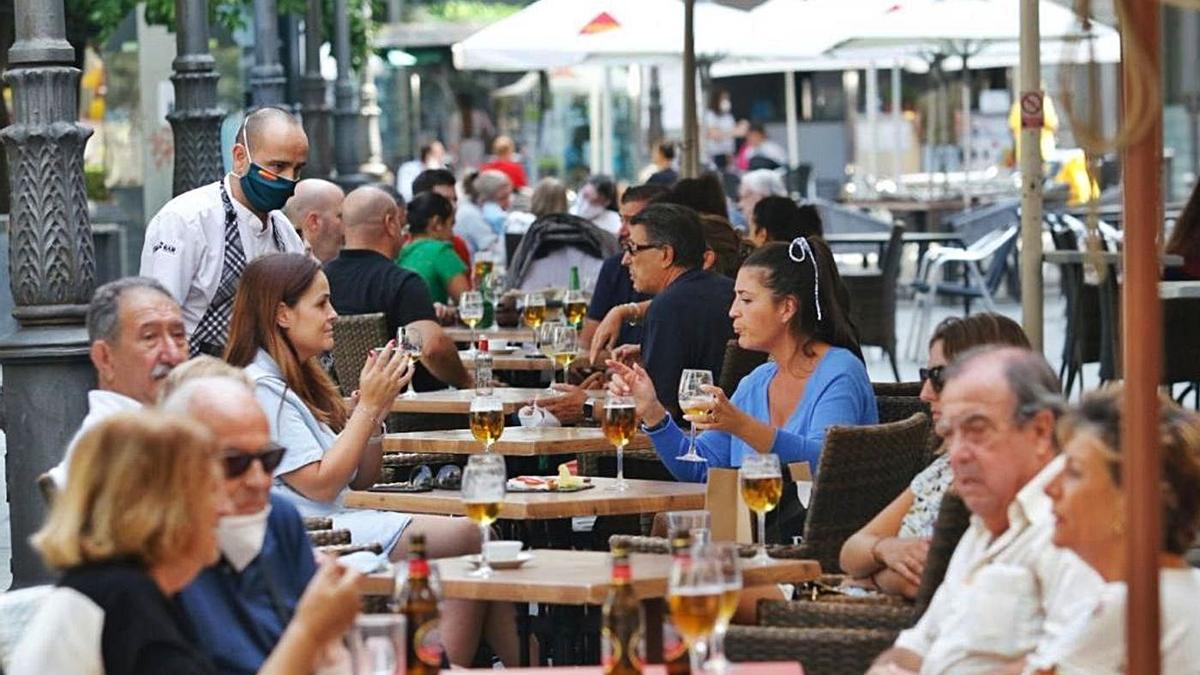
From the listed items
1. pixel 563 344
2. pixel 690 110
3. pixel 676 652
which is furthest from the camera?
pixel 690 110

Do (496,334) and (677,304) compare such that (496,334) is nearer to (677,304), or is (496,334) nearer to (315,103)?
(677,304)

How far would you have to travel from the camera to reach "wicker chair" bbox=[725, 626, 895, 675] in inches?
216

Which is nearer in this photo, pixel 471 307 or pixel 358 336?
pixel 358 336

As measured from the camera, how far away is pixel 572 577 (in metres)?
5.77

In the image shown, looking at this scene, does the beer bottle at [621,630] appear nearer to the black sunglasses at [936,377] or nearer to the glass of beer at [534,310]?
the black sunglasses at [936,377]

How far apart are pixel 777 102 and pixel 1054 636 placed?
40860 mm

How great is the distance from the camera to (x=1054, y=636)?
4.68 metres

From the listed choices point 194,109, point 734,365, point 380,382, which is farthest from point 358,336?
point 380,382

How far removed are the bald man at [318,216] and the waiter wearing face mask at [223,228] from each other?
2386 mm

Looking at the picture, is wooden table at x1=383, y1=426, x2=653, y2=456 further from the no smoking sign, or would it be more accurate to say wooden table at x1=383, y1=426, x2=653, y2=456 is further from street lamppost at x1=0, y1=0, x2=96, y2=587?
the no smoking sign

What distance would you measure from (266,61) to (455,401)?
873 centimetres

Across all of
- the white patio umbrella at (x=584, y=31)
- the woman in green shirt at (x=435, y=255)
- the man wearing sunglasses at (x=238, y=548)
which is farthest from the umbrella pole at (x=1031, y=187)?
the man wearing sunglasses at (x=238, y=548)

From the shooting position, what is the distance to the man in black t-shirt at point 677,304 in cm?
944

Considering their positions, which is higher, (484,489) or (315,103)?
(315,103)
